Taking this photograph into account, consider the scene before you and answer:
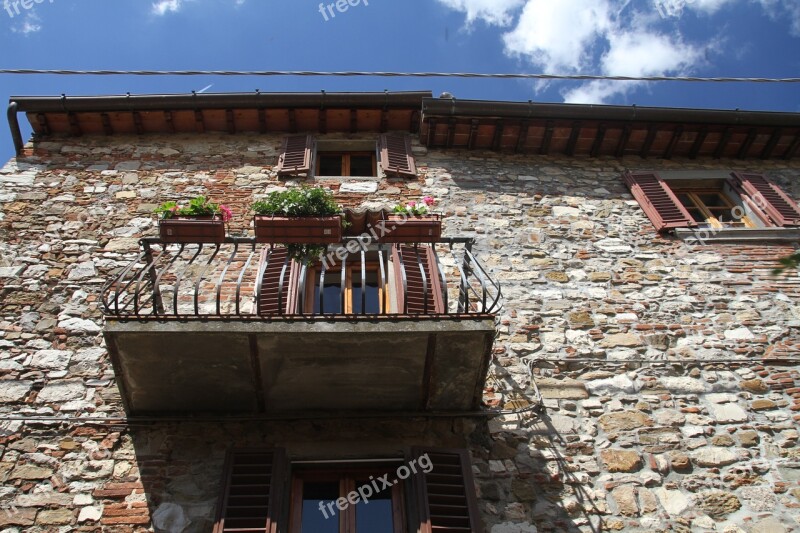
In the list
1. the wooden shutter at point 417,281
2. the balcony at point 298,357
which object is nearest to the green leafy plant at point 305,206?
the wooden shutter at point 417,281

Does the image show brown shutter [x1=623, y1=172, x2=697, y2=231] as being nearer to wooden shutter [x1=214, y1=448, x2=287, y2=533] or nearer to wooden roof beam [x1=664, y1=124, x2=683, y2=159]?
wooden roof beam [x1=664, y1=124, x2=683, y2=159]

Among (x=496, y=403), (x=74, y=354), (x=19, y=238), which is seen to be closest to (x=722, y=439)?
(x=496, y=403)

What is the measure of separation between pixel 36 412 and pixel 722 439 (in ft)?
19.4

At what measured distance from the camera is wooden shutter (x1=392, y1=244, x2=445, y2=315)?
6754mm

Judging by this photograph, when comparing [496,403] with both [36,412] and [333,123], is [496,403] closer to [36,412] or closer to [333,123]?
[36,412]

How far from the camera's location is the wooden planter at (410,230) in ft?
20.9

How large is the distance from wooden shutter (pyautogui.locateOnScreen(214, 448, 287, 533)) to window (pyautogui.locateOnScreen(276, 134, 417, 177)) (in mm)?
4850

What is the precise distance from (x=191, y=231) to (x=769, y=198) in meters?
7.59

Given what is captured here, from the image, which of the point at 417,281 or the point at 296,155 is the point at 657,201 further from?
the point at 296,155

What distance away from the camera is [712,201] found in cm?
987

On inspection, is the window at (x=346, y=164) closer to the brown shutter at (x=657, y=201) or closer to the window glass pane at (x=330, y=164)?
the window glass pane at (x=330, y=164)

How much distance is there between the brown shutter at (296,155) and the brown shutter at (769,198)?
6.13 metres

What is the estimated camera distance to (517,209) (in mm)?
8820
